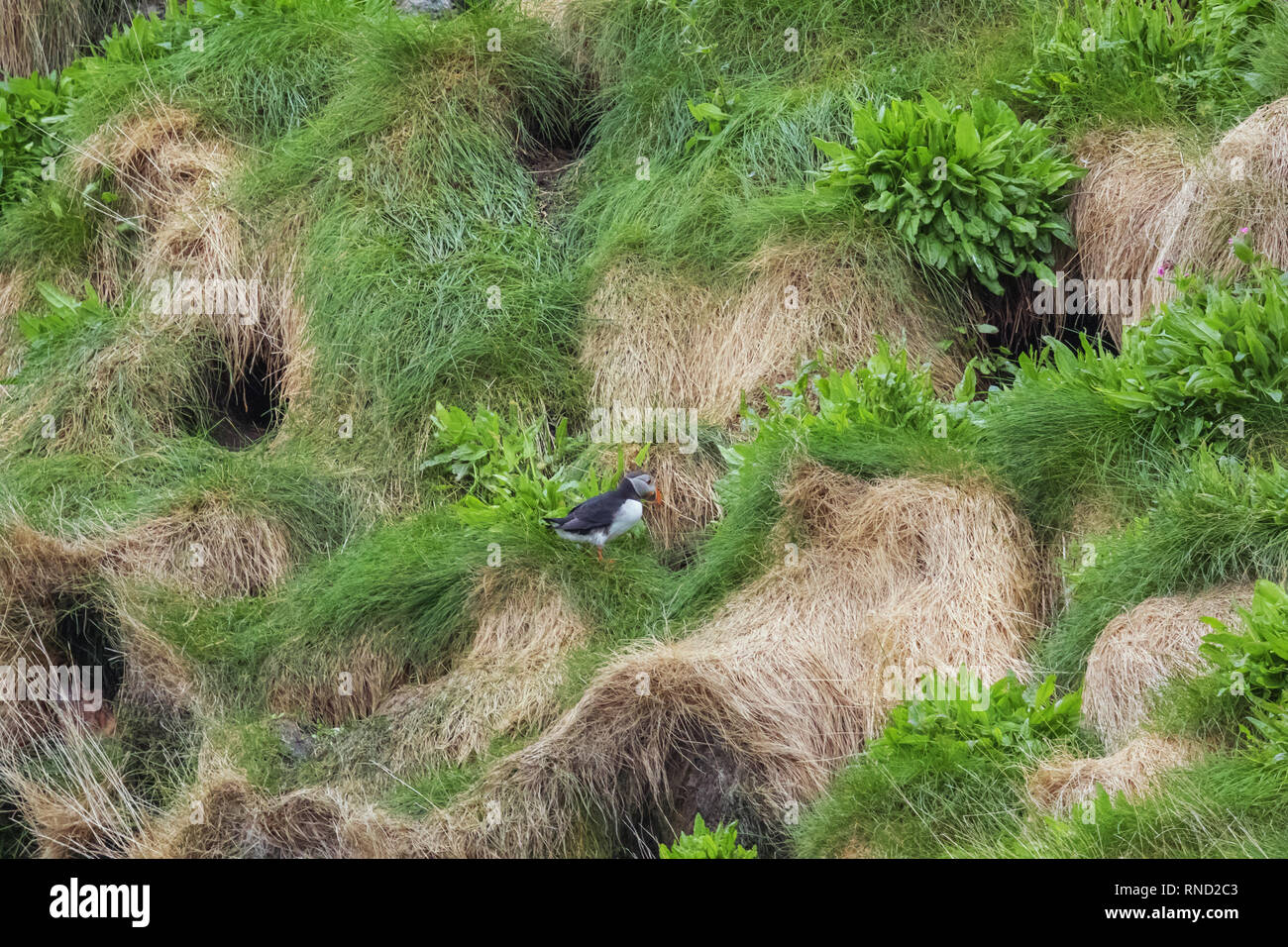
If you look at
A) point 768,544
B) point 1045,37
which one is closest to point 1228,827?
point 768,544

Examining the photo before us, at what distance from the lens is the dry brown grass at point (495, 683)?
6.69 metres

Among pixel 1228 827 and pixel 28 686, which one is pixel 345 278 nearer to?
pixel 28 686

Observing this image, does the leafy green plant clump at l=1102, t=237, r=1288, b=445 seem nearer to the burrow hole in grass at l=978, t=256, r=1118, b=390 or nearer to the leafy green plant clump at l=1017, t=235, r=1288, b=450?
the leafy green plant clump at l=1017, t=235, r=1288, b=450

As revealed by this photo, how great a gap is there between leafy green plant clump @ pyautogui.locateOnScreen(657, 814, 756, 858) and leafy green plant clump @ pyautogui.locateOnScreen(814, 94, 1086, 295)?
315 centimetres

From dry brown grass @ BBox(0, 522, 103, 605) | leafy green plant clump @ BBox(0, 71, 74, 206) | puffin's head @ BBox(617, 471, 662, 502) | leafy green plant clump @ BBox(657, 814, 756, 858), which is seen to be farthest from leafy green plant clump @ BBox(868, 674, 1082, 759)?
leafy green plant clump @ BBox(0, 71, 74, 206)

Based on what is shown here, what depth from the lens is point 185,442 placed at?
8367 millimetres

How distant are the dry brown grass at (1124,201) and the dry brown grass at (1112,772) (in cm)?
255

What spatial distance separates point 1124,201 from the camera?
7414 millimetres

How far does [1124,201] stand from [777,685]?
3.03 meters

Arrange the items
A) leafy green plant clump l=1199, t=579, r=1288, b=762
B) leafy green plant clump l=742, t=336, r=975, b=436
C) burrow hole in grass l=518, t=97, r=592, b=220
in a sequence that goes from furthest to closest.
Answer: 1. burrow hole in grass l=518, t=97, r=592, b=220
2. leafy green plant clump l=742, t=336, r=975, b=436
3. leafy green plant clump l=1199, t=579, r=1288, b=762

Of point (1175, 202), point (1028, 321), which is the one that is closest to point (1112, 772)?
point (1175, 202)

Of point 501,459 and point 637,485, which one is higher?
point 501,459

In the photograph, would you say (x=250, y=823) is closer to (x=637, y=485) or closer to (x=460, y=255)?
(x=637, y=485)

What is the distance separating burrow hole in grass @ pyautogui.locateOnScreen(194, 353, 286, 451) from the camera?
28.5ft
